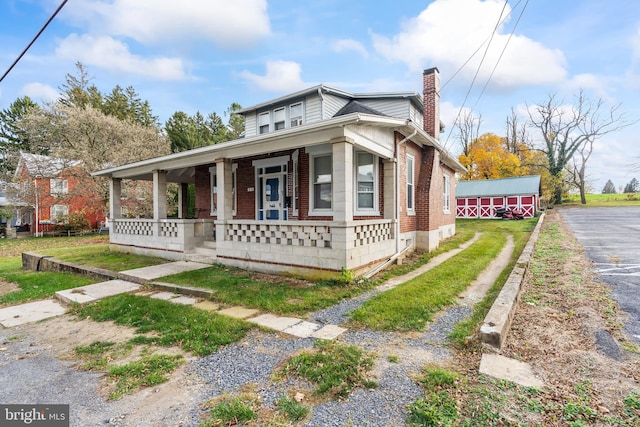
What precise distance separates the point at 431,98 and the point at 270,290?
9231 millimetres

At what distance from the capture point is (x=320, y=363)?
125 inches

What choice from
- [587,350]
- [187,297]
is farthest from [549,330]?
[187,297]

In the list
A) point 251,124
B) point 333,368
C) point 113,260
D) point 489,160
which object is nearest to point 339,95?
point 251,124

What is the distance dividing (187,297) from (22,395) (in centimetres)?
306

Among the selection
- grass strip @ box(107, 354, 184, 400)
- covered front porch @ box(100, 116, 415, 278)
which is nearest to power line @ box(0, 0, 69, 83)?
covered front porch @ box(100, 116, 415, 278)

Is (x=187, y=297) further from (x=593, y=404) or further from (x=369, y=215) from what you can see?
(x=593, y=404)

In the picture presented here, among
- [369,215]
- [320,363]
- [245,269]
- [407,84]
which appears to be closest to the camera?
[320,363]

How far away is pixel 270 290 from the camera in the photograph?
6.14 m

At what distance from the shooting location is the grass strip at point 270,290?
5262 mm

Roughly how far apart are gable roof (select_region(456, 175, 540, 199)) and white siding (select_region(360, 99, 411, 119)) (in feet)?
65.9

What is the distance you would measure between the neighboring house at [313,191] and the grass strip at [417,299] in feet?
4.31

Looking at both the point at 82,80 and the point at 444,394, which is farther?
the point at 82,80

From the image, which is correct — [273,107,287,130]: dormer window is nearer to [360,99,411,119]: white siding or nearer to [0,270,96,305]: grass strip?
[360,99,411,119]: white siding

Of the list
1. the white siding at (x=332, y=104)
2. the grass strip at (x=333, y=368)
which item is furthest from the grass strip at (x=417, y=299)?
the white siding at (x=332, y=104)
